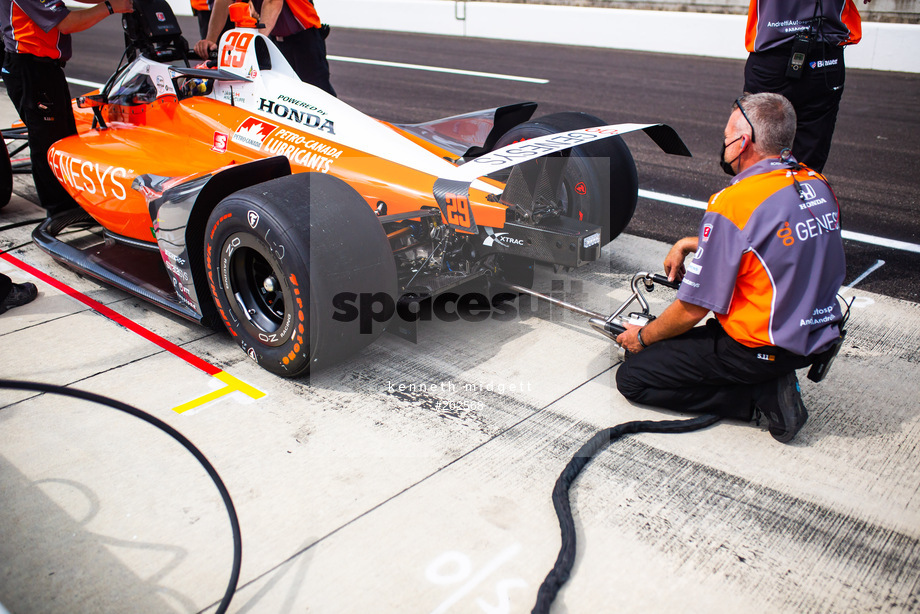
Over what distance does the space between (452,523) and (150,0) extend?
14.9 feet

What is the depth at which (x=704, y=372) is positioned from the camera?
301 cm

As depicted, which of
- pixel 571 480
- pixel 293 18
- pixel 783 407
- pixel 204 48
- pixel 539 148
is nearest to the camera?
pixel 571 480

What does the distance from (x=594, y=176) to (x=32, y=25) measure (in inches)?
155

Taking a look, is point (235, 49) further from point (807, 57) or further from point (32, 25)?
point (807, 57)

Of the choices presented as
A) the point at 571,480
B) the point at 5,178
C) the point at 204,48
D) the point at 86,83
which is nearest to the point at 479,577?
the point at 571,480

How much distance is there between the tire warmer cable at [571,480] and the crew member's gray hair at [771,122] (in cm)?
116

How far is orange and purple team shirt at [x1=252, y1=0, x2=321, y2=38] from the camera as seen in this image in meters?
5.82

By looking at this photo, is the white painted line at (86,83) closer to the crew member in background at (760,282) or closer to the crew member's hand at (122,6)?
the crew member's hand at (122,6)

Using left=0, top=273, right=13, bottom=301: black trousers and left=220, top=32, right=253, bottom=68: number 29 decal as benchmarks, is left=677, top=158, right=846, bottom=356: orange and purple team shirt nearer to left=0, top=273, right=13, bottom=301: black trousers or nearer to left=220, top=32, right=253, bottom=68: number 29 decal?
left=220, top=32, right=253, bottom=68: number 29 decal

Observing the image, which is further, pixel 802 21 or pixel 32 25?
pixel 32 25

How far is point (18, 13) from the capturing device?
15.8 feet

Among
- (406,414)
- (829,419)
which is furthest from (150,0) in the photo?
(829,419)

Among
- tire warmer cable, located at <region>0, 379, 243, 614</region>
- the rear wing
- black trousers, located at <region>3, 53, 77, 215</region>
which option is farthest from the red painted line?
the rear wing

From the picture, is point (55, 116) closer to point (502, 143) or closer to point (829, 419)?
point (502, 143)
